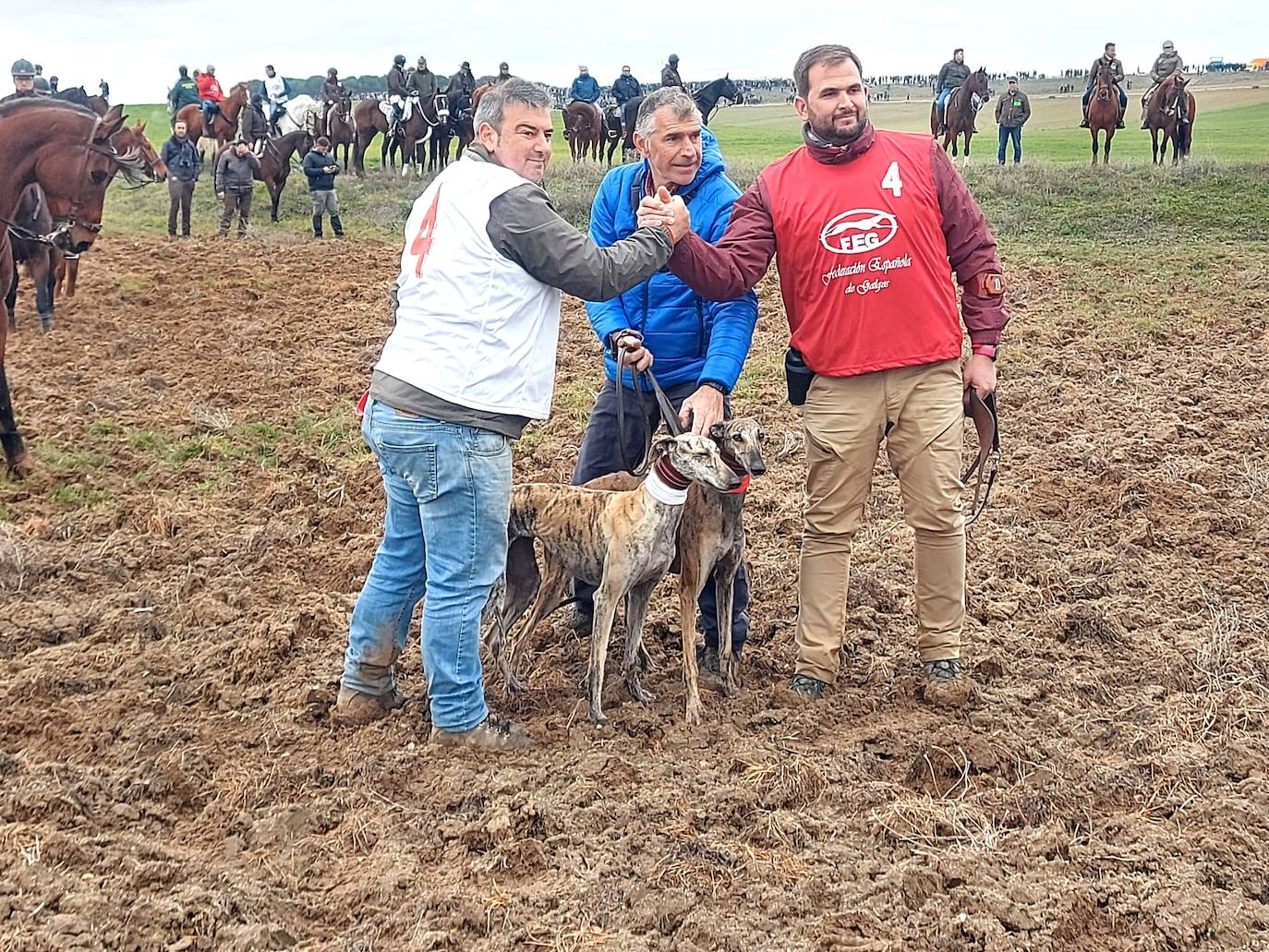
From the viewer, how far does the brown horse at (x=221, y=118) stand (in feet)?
92.9

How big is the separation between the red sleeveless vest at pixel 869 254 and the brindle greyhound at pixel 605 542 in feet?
2.51

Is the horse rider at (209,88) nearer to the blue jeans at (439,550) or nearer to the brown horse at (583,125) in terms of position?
the brown horse at (583,125)

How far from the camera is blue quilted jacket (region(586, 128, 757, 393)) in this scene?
16.2 feet

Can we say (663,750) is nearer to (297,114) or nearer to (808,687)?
(808,687)

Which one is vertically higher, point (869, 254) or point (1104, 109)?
point (1104, 109)

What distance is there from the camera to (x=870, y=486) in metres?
5.11

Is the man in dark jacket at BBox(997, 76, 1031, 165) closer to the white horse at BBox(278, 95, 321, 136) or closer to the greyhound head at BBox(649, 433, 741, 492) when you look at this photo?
the white horse at BBox(278, 95, 321, 136)

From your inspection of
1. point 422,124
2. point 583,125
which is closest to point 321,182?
point 422,124

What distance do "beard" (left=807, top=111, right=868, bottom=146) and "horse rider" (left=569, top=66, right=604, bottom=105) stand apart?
95.5 ft

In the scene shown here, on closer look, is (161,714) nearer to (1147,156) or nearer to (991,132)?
(1147,156)

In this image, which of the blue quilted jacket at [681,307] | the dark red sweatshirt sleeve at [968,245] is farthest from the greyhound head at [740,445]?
the dark red sweatshirt sleeve at [968,245]

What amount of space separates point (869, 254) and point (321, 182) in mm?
17159

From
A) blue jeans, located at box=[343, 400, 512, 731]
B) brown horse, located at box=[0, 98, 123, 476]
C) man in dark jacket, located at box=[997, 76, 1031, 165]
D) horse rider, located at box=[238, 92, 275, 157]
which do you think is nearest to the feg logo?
blue jeans, located at box=[343, 400, 512, 731]

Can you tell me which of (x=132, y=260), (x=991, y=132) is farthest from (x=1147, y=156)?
(x=132, y=260)
